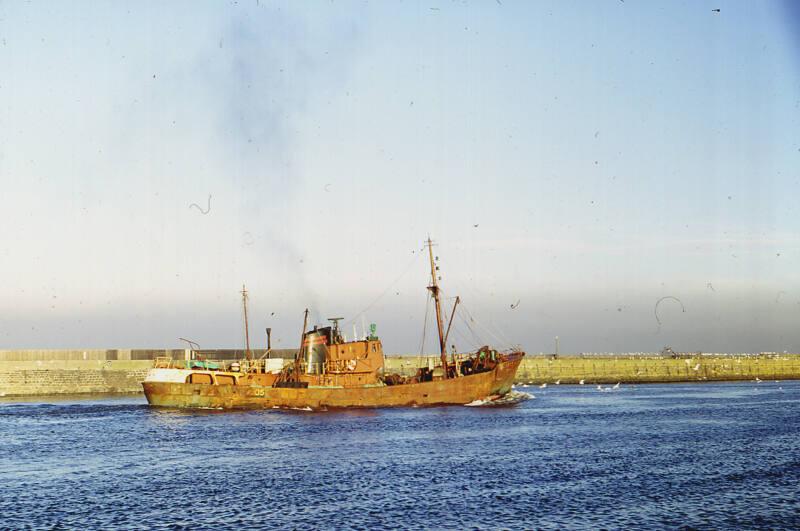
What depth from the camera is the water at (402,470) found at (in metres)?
29.0

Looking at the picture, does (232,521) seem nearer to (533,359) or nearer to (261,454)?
(261,454)

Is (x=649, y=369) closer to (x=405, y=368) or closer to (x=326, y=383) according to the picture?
(x=405, y=368)

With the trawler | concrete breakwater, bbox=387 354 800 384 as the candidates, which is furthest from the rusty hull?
concrete breakwater, bbox=387 354 800 384

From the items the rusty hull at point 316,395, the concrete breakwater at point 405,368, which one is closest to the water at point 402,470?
the rusty hull at point 316,395

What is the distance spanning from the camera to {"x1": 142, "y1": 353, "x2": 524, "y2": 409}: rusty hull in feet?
232

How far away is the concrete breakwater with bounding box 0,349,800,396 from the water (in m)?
21.8

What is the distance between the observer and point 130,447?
47.3m

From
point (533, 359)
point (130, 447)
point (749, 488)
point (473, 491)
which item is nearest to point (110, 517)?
point (473, 491)

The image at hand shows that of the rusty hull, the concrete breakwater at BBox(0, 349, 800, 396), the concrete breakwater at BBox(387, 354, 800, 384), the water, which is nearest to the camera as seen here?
the water

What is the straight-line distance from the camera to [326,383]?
233 feet

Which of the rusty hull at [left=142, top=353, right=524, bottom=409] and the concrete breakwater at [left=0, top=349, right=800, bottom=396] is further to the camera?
the concrete breakwater at [left=0, top=349, right=800, bottom=396]

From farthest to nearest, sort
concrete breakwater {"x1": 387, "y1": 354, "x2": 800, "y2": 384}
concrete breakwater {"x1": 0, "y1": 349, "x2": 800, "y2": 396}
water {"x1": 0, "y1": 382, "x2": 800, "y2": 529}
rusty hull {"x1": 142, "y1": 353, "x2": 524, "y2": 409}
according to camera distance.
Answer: concrete breakwater {"x1": 387, "y1": 354, "x2": 800, "y2": 384} < concrete breakwater {"x1": 0, "y1": 349, "x2": 800, "y2": 396} < rusty hull {"x1": 142, "y1": 353, "x2": 524, "y2": 409} < water {"x1": 0, "y1": 382, "x2": 800, "y2": 529}

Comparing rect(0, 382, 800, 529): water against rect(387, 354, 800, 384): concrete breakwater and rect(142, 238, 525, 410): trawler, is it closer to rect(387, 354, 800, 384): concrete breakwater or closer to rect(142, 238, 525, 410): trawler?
rect(142, 238, 525, 410): trawler

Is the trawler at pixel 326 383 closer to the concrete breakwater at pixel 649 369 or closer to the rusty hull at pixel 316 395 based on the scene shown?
the rusty hull at pixel 316 395
